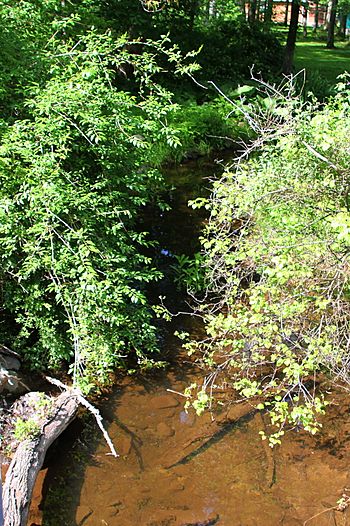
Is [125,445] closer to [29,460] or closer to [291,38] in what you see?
[29,460]

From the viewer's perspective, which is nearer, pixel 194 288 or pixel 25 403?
pixel 25 403

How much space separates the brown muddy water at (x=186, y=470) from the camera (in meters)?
3.86

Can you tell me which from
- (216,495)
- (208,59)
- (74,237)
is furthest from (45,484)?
(208,59)

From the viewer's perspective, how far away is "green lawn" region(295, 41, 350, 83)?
A: 64.3ft

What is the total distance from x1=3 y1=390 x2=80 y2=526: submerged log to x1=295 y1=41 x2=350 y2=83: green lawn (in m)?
15.4

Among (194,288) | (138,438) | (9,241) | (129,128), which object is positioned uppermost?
(129,128)

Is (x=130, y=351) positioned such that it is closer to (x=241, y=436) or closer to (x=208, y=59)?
(x=241, y=436)

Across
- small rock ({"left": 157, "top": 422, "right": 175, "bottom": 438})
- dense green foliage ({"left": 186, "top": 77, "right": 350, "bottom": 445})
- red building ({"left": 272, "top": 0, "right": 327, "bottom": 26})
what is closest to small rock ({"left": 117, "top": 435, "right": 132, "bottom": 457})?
small rock ({"left": 157, "top": 422, "right": 175, "bottom": 438})

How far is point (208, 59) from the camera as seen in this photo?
52.5ft

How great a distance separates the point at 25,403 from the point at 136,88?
34.5ft

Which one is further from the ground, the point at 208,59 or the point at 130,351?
the point at 208,59

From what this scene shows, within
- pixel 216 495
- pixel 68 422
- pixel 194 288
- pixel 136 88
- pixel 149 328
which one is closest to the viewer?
pixel 216 495

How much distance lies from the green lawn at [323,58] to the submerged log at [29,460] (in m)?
15.4

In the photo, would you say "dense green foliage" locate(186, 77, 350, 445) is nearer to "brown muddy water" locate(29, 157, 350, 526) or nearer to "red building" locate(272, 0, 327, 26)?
"brown muddy water" locate(29, 157, 350, 526)
